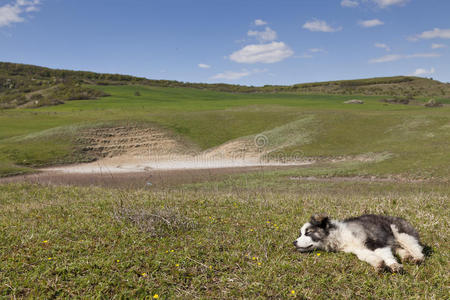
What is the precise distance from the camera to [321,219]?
5.64 meters

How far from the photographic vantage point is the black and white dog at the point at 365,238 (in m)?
5.48

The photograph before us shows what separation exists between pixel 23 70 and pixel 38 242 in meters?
180

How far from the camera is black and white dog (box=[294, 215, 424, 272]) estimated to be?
548cm

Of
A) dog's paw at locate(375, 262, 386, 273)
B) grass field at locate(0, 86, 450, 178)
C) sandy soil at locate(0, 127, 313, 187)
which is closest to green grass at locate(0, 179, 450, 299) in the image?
dog's paw at locate(375, 262, 386, 273)

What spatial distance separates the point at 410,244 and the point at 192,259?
12.3 feet

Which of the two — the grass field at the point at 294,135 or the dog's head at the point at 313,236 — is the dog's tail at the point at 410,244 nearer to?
the dog's head at the point at 313,236

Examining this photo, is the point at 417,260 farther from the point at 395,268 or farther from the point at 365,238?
the point at 365,238

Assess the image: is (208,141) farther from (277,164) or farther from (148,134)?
(277,164)

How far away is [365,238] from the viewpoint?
18.3 feet

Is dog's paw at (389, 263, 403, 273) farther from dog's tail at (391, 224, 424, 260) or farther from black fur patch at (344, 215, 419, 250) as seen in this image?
dog's tail at (391, 224, 424, 260)

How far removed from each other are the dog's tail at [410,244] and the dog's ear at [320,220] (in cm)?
125

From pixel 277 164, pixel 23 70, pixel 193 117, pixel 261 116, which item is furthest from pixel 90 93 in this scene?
pixel 23 70

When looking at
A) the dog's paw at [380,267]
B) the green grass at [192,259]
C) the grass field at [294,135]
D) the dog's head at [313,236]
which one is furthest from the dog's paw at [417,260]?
the grass field at [294,135]

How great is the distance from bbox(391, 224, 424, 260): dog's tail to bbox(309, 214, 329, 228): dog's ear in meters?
1.25
